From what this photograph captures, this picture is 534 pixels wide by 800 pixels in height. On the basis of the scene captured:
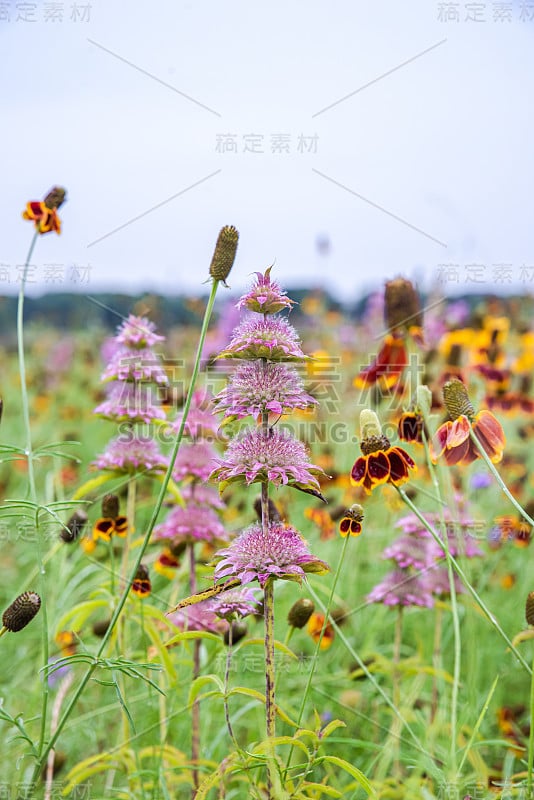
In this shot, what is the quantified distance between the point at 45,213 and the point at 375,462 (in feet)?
3.44

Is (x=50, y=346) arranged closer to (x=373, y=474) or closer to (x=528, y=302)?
(x=528, y=302)

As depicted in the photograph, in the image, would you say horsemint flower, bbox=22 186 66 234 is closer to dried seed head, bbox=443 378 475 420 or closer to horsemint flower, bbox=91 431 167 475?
horsemint flower, bbox=91 431 167 475

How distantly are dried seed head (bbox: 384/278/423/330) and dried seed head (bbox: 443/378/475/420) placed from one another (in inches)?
23.7

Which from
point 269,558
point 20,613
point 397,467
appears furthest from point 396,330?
point 20,613

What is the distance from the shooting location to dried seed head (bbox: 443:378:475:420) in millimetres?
1531

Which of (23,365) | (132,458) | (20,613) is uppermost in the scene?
(23,365)

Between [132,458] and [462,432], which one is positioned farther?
[132,458]

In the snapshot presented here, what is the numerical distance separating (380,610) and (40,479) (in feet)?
8.63

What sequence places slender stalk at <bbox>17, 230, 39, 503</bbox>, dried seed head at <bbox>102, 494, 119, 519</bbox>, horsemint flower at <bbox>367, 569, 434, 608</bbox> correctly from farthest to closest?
horsemint flower at <bbox>367, 569, 434, 608</bbox>
dried seed head at <bbox>102, 494, 119, 519</bbox>
slender stalk at <bbox>17, 230, 39, 503</bbox>

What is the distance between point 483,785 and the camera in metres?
1.65

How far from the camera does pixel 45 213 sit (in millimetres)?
1853

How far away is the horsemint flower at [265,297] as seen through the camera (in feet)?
4.40

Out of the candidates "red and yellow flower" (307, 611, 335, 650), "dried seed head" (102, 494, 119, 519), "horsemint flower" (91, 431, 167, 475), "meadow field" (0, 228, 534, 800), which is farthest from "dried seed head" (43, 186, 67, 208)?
"red and yellow flower" (307, 611, 335, 650)

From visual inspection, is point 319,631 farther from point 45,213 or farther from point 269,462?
point 45,213
